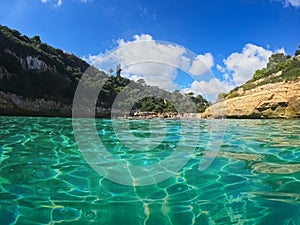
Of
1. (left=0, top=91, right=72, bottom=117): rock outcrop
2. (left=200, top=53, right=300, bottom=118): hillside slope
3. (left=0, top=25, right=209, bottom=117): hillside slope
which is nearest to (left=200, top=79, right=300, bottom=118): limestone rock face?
(left=200, top=53, right=300, bottom=118): hillside slope

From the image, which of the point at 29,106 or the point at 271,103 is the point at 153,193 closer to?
the point at 271,103

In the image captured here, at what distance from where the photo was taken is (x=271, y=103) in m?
22.0

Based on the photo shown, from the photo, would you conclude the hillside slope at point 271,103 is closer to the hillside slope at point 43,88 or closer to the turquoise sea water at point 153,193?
the hillside slope at point 43,88

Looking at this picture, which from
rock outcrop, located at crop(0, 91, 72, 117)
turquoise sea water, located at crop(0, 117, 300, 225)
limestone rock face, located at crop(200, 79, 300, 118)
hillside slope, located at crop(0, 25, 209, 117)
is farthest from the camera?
hillside slope, located at crop(0, 25, 209, 117)

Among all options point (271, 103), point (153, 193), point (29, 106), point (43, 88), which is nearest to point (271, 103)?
point (271, 103)

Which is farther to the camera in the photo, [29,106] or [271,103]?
[29,106]

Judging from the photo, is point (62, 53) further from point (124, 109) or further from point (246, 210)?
point (246, 210)

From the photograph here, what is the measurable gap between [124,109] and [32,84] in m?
15.9

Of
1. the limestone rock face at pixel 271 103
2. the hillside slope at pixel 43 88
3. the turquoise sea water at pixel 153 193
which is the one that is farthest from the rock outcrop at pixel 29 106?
the turquoise sea water at pixel 153 193

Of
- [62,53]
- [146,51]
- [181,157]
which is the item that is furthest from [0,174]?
[62,53]

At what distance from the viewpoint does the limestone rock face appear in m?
21.2

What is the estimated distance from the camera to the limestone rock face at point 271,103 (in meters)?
21.2

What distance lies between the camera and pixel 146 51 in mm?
6953

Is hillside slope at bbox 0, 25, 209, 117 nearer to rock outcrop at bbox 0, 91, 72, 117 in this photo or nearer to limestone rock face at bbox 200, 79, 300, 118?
rock outcrop at bbox 0, 91, 72, 117
